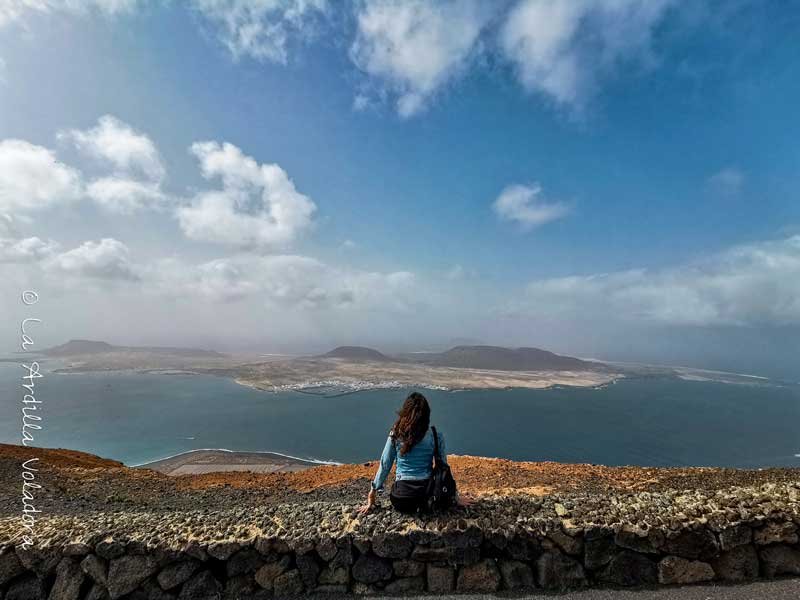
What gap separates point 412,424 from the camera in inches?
142

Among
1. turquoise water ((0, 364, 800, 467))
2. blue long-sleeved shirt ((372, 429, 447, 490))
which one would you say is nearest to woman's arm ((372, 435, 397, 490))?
blue long-sleeved shirt ((372, 429, 447, 490))

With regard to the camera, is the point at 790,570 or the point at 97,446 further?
the point at 97,446

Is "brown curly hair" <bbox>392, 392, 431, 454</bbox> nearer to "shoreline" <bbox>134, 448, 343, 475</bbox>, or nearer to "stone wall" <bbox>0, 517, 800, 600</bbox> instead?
"stone wall" <bbox>0, 517, 800, 600</bbox>

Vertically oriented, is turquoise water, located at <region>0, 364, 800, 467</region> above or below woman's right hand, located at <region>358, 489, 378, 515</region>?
below

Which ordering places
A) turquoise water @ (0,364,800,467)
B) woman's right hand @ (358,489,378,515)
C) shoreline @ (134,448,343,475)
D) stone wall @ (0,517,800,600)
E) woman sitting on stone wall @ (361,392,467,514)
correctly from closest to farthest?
stone wall @ (0,517,800,600) < woman sitting on stone wall @ (361,392,467,514) < woman's right hand @ (358,489,378,515) < shoreline @ (134,448,343,475) < turquoise water @ (0,364,800,467)

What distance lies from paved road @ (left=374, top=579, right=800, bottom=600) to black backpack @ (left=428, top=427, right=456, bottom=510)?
2.69 feet

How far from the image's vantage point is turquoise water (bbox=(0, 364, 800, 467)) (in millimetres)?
48312

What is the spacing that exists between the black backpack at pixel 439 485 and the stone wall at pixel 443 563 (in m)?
0.25

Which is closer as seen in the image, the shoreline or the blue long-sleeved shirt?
the blue long-sleeved shirt

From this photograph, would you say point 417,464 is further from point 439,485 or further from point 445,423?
point 445,423

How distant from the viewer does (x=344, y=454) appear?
45312mm

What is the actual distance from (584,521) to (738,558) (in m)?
1.55

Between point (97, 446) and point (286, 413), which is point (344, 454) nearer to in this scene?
point (286, 413)

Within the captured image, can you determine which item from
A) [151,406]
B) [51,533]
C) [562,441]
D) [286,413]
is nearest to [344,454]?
[286,413]
